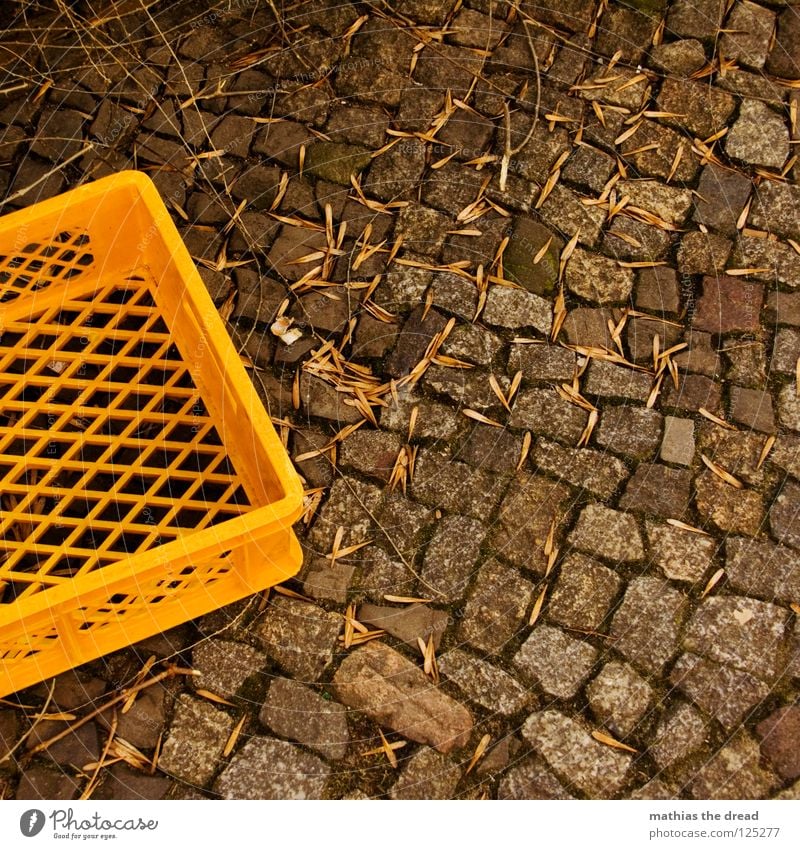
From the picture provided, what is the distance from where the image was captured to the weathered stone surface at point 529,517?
249cm

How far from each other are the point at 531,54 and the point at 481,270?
32.7 inches

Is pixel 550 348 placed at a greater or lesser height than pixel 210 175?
lesser

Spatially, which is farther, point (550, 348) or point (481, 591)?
point (550, 348)

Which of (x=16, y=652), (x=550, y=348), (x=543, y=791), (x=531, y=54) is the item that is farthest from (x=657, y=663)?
(x=531, y=54)

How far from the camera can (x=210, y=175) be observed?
9.50 feet

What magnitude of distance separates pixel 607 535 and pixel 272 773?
1118 mm

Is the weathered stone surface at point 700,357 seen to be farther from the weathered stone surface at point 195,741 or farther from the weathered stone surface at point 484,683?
the weathered stone surface at point 195,741

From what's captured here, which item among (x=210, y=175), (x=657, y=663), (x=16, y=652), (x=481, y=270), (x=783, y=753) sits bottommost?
(x=783, y=753)

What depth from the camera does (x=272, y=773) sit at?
2277mm

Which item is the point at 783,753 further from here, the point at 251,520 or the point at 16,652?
the point at 16,652

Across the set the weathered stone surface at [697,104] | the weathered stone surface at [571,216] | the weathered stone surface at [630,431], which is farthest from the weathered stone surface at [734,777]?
the weathered stone surface at [697,104]

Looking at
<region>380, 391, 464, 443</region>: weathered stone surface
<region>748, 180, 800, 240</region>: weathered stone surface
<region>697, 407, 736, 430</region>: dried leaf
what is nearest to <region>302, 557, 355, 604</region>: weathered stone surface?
<region>380, 391, 464, 443</region>: weathered stone surface

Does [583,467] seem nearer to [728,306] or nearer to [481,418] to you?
[481,418]

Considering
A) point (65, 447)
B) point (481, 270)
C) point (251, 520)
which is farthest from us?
point (481, 270)
